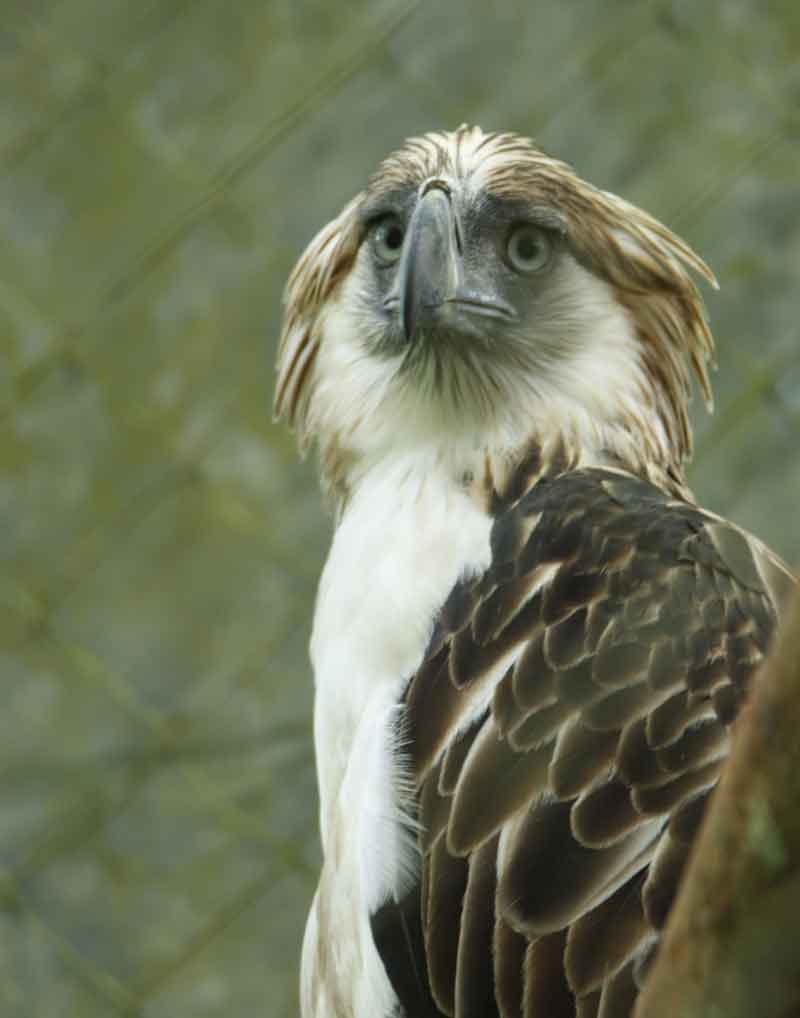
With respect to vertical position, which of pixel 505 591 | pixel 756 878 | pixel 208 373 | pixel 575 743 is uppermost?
pixel 208 373

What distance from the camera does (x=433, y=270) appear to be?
1.86 meters

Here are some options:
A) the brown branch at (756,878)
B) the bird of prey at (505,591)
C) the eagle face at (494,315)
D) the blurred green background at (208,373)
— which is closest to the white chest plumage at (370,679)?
the bird of prey at (505,591)

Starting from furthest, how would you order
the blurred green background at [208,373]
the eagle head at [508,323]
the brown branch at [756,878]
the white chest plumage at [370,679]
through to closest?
1. the blurred green background at [208,373]
2. the eagle head at [508,323]
3. the white chest plumage at [370,679]
4. the brown branch at [756,878]

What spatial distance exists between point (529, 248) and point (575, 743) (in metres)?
0.67

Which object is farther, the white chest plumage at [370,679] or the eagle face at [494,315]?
the eagle face at [494,315]

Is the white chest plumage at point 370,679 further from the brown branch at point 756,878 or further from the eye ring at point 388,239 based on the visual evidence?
the brown branch at point 756,878

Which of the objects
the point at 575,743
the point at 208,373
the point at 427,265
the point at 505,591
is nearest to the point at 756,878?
the point at 575,743

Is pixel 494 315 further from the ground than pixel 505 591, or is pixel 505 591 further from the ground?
pixel 494 315

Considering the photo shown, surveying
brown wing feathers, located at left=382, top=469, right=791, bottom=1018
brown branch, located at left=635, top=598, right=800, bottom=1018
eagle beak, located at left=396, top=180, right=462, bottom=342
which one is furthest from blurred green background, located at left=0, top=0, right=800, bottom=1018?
brown branch, located at left=635, top=598, right=800, bottom=1018

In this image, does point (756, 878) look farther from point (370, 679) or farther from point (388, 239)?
point (388, 239)

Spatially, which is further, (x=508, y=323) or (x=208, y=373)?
(x=208, y=373)

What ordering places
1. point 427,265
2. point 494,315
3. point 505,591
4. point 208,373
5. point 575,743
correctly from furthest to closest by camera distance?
point 208,373 → point 494,315 → point 427,265 → point 505,591 → point 575,743

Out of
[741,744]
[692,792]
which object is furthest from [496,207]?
[741,744]

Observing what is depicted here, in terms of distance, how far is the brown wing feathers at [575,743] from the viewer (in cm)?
149
